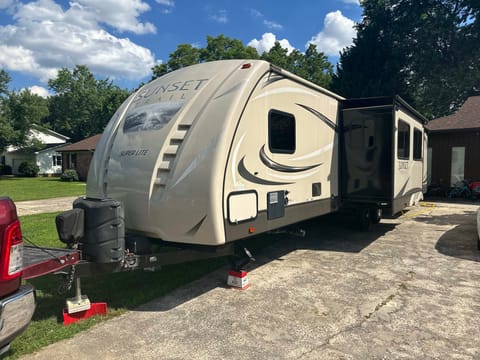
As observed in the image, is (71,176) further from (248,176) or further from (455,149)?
(248,176)

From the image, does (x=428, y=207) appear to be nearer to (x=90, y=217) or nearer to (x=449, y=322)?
(x=449, y=322)

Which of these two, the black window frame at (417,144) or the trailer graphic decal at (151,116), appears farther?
the black window frame at (417,144)

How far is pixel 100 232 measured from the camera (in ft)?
12.8

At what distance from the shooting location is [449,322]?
4102mm

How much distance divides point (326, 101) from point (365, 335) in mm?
4291

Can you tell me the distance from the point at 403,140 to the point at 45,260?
7351mm

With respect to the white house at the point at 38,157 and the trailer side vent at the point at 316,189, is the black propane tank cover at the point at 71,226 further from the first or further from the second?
the white house at the point at 38,157

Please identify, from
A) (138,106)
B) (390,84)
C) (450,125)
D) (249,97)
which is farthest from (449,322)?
(390,84)

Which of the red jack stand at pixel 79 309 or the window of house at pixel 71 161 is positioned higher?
the window of house at pixel 71 161

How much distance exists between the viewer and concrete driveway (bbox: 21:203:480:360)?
3.53 m

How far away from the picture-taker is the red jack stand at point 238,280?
16.7ft

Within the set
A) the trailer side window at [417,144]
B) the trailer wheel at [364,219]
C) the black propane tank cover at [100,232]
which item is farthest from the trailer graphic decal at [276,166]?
the trailer side window at [417,144]

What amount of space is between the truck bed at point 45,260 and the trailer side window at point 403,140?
655 cm

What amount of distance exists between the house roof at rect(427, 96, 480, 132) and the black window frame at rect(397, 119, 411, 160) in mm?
9701
